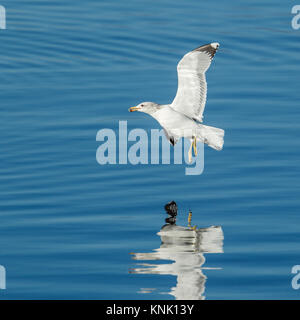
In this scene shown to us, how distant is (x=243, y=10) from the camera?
32438 mm

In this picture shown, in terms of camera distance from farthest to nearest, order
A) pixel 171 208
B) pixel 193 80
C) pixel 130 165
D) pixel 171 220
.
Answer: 1. pixel 130 165
2. pixel 193 80
3. pixel 171 208
4. pixel 171 220

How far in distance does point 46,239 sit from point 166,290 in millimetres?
2962

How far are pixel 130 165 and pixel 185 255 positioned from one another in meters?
4.74

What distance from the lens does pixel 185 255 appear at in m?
15.8

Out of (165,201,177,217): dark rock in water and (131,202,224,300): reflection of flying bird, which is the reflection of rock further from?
(165,201,177,217): dark rock in water

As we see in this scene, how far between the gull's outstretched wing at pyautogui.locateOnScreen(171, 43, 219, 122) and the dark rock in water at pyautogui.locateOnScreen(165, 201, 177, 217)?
2.08m

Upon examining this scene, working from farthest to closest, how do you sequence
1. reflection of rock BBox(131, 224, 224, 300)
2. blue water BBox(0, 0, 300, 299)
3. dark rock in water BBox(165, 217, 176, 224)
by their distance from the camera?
dark rock in water BBox(165, 217, 176, 224), blue water BBox(0, 0, 300, 299), reflection of rock BBox(131, 224, 224, 300)

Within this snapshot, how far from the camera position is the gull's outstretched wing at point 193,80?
18566 mm

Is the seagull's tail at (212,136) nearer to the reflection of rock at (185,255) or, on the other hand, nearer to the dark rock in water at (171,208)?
the dark rock in water at (171,208)

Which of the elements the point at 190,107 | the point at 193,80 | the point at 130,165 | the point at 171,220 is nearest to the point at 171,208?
the point at 171,220

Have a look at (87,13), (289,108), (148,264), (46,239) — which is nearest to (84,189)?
(46,239)

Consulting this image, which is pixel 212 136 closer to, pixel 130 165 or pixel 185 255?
pixel 130 165

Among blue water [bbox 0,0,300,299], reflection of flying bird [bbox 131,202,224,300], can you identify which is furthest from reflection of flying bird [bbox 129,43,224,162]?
reflection of flying bird [bbox 131,202,224,300]

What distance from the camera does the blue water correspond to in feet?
50.2
